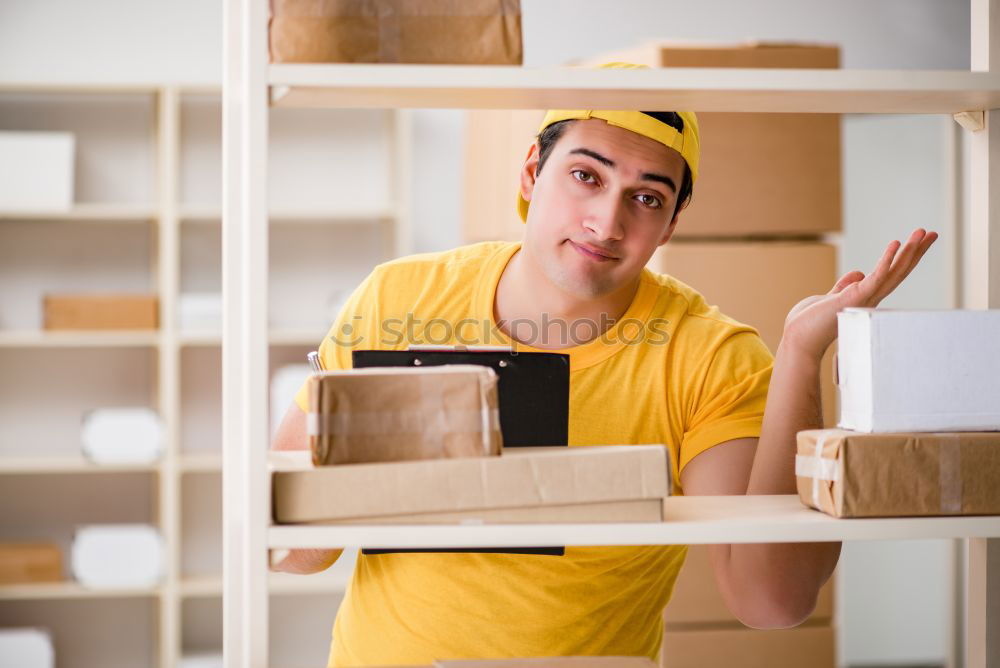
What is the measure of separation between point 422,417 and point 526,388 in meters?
0.19

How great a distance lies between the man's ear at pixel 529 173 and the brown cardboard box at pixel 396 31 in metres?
0.54

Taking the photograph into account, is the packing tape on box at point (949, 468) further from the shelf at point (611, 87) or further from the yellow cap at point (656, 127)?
the yellow cap at point (656, 127)

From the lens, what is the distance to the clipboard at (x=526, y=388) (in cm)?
110

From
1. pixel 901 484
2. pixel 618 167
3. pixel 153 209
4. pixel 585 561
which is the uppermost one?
pixel 153 209

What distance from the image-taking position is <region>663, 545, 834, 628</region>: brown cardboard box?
7.52 ft

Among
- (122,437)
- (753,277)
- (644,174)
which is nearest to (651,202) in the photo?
(644,174)

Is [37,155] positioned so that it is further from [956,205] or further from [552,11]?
[956,205]

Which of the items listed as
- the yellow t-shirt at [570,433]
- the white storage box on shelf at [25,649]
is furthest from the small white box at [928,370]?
the white storage box on shelf at [25,649]

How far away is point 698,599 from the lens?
7.54ft

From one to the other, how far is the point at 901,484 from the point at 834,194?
1531 millimetres

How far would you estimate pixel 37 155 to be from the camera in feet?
10.8

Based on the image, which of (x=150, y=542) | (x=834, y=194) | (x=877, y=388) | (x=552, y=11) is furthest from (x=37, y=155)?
(x=877, y=388)

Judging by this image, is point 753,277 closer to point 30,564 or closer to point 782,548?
point 782,548

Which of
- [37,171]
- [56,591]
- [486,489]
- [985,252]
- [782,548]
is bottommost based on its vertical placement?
[56,591]
